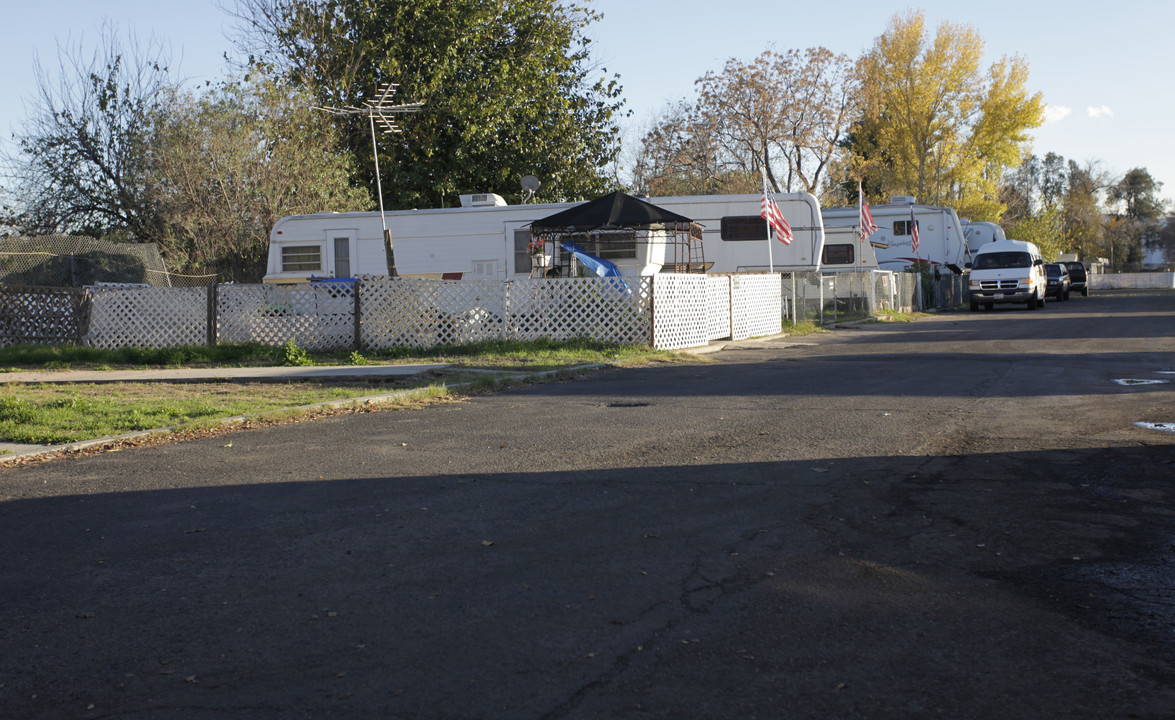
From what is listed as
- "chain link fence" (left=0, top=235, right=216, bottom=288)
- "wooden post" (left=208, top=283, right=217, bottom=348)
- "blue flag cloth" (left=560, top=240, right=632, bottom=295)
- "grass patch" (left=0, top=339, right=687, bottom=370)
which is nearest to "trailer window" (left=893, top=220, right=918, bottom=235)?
"blue flag cloth" (left=560, top=240, right=632, bottom=295)

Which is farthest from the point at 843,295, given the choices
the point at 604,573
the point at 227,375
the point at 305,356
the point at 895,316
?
the point at 604,573

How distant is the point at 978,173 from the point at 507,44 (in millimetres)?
28679

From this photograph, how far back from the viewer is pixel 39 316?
18.4 m

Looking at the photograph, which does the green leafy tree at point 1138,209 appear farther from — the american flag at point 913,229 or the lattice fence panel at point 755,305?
Answer: the lattice fence panel at point 755,305

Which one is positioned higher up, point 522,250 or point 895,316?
point 522,250

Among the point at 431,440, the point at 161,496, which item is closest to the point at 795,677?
the point at 161,496

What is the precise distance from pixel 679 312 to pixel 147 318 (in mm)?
10011

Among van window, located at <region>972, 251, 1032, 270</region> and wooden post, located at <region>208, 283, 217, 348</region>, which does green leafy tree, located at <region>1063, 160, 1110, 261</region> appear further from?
wooden post, located at <region>208, 283, 217, 348</region>

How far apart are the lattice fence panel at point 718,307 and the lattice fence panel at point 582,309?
7.42 feet

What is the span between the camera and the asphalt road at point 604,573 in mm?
3211

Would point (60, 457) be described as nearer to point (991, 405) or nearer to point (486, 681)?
point (486, 681)

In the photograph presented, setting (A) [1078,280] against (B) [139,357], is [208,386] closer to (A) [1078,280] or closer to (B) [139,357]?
(B) [139,357]

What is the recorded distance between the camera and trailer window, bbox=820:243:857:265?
33.1m

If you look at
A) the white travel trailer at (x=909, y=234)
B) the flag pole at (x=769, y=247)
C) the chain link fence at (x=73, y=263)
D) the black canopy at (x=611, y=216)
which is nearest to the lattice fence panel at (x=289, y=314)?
the black canopy at (x=611, y=216)
